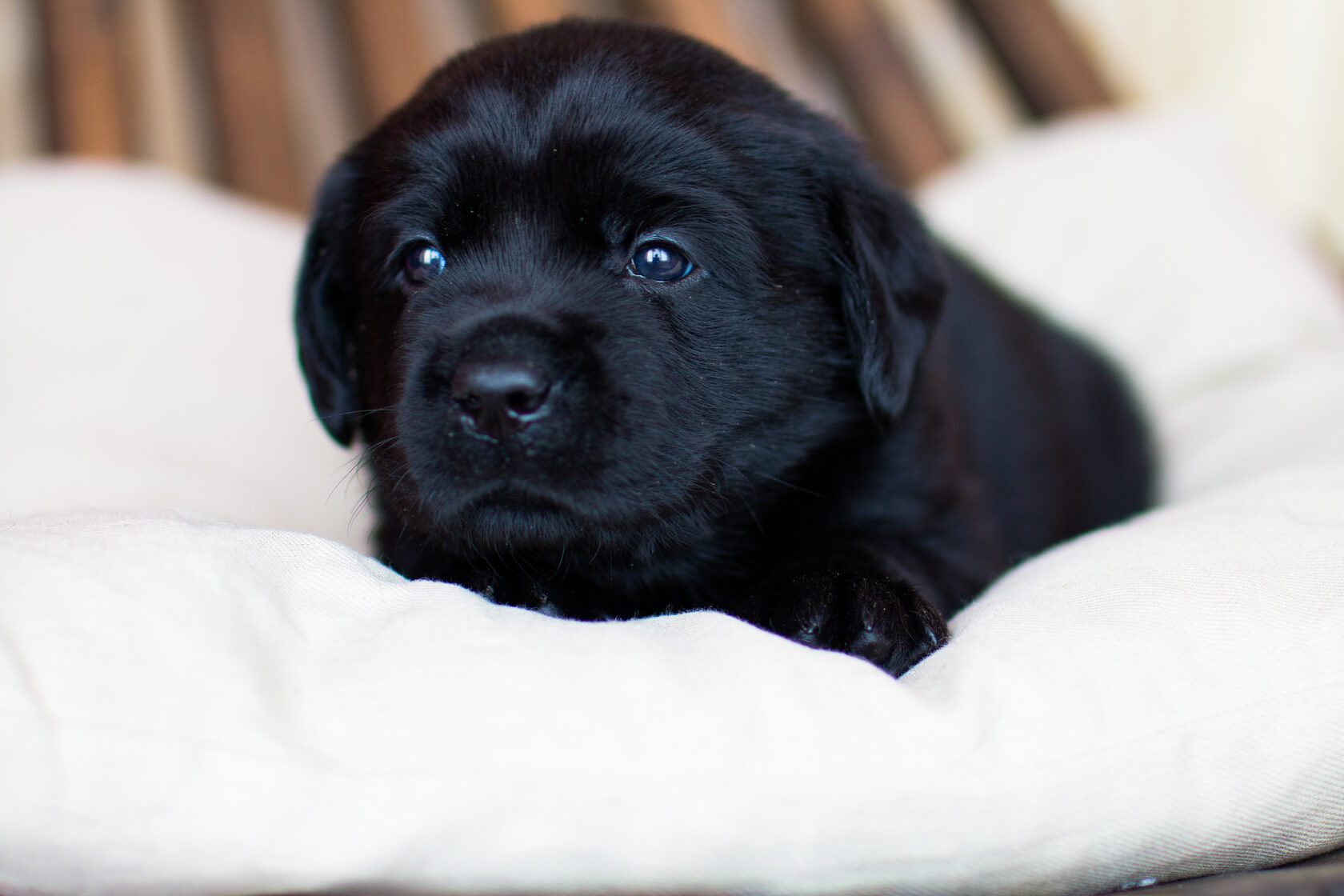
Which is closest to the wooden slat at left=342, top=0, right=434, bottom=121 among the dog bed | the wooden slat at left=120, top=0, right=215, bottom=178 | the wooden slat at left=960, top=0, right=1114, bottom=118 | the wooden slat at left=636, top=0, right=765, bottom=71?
the wooden slat at left=120, top=0, right=215, bottom=178

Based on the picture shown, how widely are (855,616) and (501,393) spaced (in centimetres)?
49

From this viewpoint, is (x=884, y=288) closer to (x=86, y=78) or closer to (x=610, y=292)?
(x=610, y=292)

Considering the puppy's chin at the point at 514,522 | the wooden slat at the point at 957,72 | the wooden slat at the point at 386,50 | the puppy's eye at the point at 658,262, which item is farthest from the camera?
the wooden slat at the point at 957,72

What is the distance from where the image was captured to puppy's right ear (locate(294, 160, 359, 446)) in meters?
1.79

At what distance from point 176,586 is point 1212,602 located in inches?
41.9

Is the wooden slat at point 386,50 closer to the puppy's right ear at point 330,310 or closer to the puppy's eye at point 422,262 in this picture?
the puppy's right ear at point 330,310

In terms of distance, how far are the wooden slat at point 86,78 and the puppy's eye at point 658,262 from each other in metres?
2.74

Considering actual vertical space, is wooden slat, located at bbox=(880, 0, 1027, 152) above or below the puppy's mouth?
above

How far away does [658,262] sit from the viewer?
148 centimetres

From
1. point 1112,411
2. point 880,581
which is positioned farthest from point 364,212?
point 1112,411

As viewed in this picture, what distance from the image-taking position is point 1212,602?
1167mm

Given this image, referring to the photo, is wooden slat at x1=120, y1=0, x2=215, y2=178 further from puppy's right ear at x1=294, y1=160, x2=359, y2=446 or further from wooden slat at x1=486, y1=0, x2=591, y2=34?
puppy's right ear at x1=294, y1=160, x2=359, y2=446

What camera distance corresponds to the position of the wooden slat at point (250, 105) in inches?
135

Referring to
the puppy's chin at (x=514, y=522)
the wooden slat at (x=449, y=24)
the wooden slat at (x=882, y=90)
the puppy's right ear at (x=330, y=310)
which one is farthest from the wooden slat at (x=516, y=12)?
the puppy's chin at (x=514, y=522)
